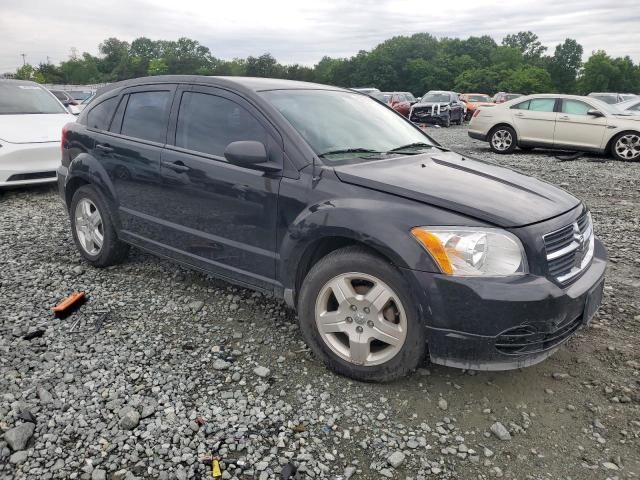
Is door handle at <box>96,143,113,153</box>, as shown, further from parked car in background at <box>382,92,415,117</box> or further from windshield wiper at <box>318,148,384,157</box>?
parked car in background at <box>382,92,415,117</box>

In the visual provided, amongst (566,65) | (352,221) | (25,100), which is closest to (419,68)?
(566,65)

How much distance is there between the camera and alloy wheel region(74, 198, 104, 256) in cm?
465

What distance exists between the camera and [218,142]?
3.60m

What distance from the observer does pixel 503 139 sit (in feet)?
43.1

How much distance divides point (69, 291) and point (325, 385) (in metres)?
2.49

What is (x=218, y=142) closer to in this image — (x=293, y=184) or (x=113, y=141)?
(x=293, y=184)

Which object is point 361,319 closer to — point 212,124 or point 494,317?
point 494,317

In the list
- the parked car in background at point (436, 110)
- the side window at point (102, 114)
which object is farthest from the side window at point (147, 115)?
the parked car in background at point (436, 110)

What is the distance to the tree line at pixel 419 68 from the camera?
3115 inches

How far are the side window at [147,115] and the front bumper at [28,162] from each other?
393cm

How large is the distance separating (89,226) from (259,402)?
2.80 metres

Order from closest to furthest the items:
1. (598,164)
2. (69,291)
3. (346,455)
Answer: (346,455), (69,291), (598,164)

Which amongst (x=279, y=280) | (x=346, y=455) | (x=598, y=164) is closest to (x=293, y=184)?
(x=279, y=280)

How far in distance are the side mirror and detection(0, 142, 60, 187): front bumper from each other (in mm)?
5569
